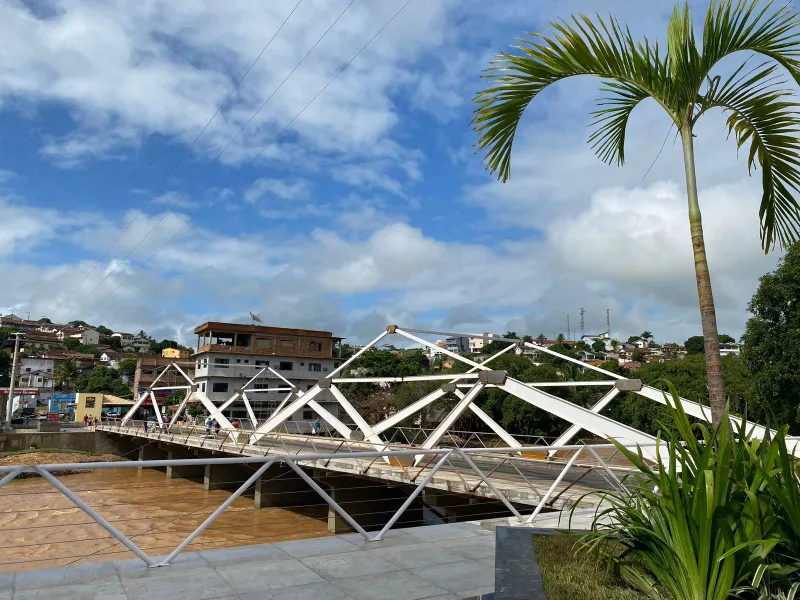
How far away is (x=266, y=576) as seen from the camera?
455 centimetres

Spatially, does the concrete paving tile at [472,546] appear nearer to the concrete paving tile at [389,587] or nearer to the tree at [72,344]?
the concrete paving tile at [389,587]

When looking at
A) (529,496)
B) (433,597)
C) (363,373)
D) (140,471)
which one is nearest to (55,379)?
(363,373)

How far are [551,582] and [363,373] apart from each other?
61.4 metres

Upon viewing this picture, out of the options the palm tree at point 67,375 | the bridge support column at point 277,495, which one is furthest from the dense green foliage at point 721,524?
the palm tree at point 67,375

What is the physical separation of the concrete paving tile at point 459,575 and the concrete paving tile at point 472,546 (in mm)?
282

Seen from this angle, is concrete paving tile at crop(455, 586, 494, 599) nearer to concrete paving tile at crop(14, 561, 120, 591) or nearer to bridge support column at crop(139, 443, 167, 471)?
concrete paving tile at crop(14, 561, 120, 591)

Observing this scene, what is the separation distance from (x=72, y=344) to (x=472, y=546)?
5360 inches

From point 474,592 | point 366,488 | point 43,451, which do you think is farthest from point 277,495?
point 474,592

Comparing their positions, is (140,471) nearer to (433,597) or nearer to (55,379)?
(433,597)

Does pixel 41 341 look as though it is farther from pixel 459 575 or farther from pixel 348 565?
pixel 459 575

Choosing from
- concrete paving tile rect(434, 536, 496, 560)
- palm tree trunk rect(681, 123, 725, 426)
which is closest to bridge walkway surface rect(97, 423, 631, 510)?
concrete paving tile rect(434, 536, 496, 560)

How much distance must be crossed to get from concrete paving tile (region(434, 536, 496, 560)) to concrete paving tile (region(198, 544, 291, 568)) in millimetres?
1546

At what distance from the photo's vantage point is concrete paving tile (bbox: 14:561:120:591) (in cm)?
421

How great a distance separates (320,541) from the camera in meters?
5.75
